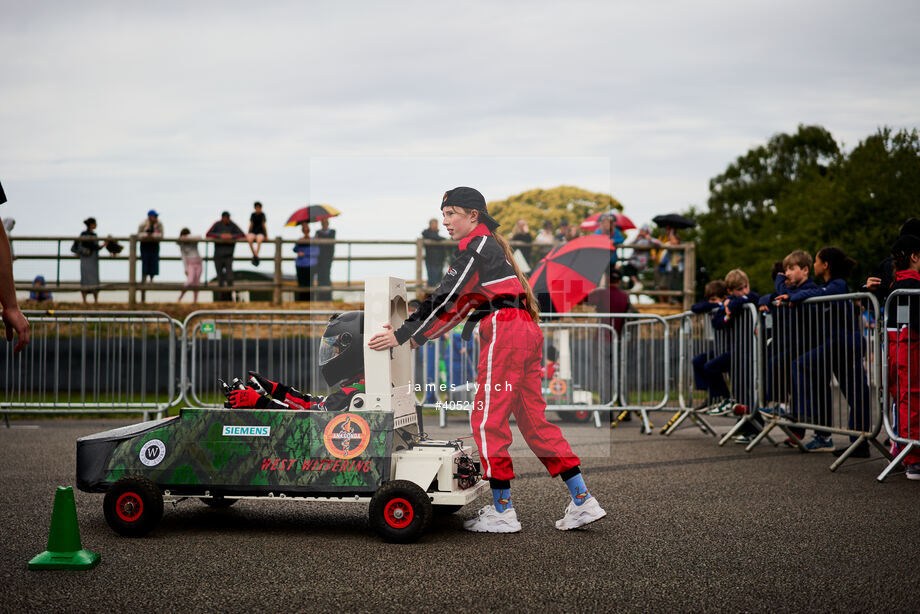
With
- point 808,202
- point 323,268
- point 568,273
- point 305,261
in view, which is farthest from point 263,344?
point 808,202

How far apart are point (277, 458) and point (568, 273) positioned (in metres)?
8.13

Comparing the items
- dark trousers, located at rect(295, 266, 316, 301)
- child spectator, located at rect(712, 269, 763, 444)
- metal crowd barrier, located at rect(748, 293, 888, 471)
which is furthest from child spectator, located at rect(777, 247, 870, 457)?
dark trousers, located at rect(295, 266, 316, 301)

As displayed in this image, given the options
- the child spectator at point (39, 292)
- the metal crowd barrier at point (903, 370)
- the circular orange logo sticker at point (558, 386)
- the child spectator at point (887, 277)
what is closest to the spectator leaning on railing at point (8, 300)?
the metal crowd barrier at point (903, 370)

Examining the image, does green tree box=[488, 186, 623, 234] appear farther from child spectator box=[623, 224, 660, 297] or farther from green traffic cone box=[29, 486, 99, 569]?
child spectator box=[623, 224, 660, 297]

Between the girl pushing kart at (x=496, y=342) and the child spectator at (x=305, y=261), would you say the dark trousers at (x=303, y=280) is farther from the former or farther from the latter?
the girl pushing kart at (x=496, y=342)

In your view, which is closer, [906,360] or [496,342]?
[496,342]

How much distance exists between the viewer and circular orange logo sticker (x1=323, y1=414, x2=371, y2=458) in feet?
16.8

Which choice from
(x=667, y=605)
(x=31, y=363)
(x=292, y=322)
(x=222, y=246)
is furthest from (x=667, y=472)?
(x=222, y=246)

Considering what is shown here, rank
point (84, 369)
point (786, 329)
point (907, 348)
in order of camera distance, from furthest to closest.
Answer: point (84, 369), point (786, 329), point (907, 348)

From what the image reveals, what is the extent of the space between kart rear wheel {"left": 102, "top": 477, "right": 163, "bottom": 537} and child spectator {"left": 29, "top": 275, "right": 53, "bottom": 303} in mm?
16990

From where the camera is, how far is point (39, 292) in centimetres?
2072

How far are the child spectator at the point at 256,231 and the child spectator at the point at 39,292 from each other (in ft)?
15.2

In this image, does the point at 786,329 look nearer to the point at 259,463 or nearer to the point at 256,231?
the point at 259,463

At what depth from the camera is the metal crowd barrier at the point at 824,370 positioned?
7.86 meters
